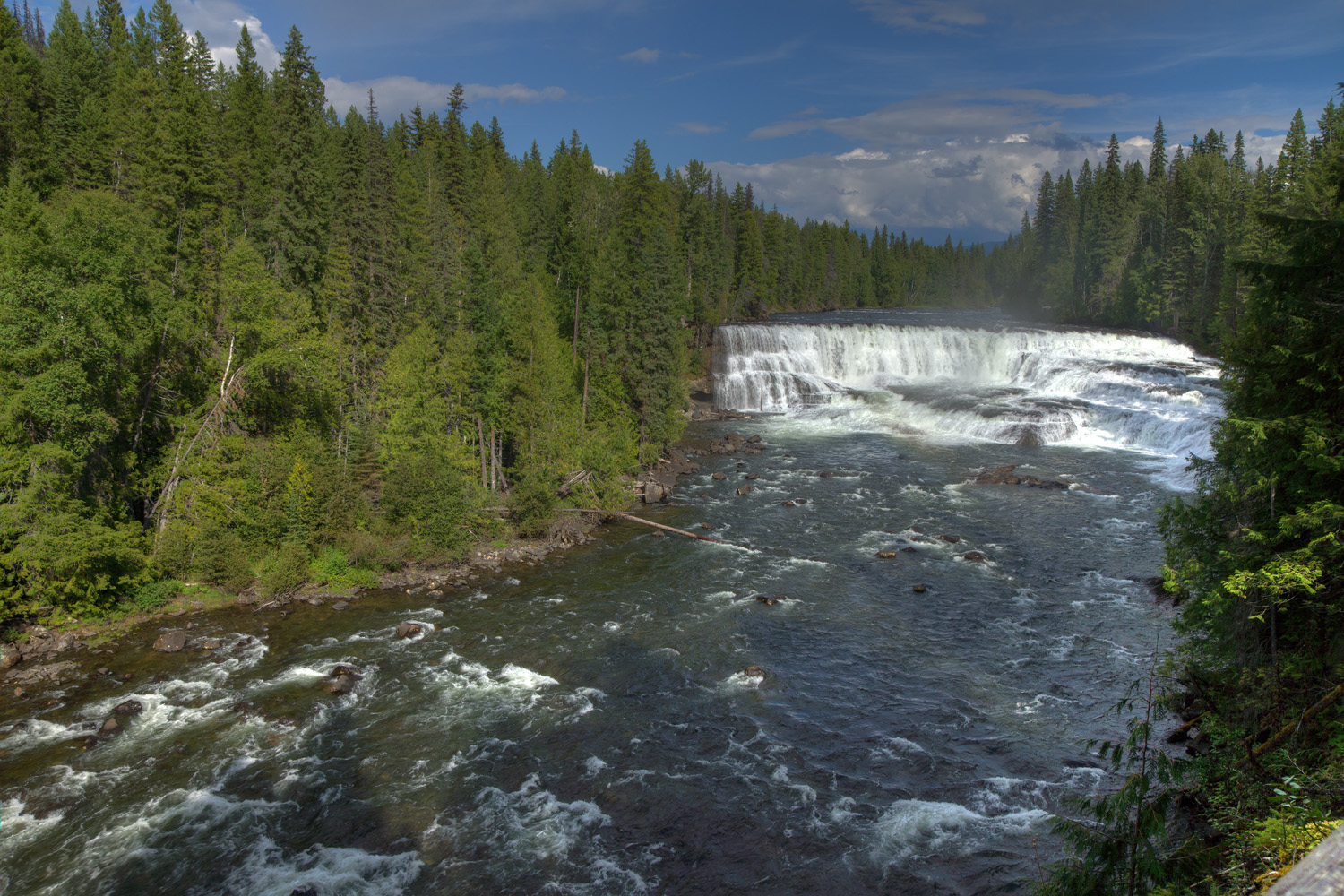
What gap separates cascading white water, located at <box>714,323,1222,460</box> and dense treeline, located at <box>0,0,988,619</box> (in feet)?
69.3

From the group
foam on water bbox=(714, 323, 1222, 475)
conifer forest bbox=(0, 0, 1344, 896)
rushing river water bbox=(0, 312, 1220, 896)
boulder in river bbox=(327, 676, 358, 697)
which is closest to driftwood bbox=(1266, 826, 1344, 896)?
conifer forest bbox=(0, 0, 1344, 896)

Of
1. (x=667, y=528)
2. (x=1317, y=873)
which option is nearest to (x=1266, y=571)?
(x=1317, y=873)

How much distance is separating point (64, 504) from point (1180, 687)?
31.7 m

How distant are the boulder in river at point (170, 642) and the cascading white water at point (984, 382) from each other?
48083 mm

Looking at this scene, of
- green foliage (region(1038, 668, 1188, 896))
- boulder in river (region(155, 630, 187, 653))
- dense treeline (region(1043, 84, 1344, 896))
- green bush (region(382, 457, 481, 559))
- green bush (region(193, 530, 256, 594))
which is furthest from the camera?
green bush (region(382, 457, 481, 559))

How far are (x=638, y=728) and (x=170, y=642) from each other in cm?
1501

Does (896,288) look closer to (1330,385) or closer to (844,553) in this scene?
(844,553)

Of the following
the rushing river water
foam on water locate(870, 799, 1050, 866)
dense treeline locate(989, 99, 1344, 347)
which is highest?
dense treeline locate(989, 99, 1344, 347)

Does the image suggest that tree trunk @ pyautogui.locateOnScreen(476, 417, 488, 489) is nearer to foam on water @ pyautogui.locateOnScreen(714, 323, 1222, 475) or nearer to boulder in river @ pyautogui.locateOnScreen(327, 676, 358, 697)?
boulder in river @ pyautogui.locateOnScreen(327, 676, 358, 697)

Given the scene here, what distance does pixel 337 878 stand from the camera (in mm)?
13219

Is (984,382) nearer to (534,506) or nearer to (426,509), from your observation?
(534,506)

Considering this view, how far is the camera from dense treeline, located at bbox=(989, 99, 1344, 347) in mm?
59688

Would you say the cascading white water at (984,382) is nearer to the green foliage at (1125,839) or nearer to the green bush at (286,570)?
the green bush at (286,570)

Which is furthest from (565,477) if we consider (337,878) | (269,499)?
(337,878)
